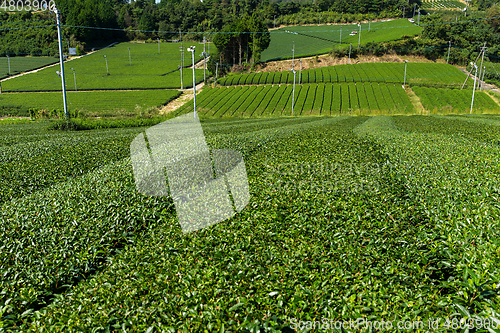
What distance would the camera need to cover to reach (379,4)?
458ft

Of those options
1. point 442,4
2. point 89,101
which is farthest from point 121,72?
point 442,4

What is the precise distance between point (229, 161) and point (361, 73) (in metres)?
73.2

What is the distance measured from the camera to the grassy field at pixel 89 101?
177 ft

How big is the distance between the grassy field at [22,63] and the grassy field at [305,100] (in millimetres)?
59419

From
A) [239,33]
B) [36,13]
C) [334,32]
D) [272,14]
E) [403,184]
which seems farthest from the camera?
[272,14]

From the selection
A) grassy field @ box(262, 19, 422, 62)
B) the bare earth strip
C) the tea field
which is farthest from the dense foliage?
the tea field

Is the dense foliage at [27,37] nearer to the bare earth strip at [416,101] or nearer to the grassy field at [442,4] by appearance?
the bare earth strip at [416,101]

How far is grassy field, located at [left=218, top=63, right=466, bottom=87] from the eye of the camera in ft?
222

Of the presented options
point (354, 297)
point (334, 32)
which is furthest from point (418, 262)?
point (334, 32)

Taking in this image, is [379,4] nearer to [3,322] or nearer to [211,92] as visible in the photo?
[211,92]

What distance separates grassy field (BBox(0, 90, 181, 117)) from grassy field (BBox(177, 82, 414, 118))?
791 cm

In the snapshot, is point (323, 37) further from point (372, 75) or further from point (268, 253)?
point (268, 253)

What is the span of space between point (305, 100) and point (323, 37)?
2825 inches

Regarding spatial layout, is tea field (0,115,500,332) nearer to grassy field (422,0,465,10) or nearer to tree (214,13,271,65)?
tree (214,13,271,65)
